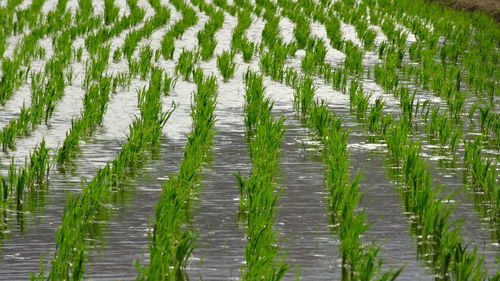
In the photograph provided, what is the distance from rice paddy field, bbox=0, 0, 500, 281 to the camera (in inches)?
175

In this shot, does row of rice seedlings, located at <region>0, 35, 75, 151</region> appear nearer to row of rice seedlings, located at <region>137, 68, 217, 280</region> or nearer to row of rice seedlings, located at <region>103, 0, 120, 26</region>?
row of rice seedlings, located at <region>137, 68, 217, 280</region>

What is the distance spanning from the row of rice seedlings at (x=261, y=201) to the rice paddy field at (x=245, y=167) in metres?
0.01

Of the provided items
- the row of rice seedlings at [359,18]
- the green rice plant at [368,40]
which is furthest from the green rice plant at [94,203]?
the row of rice seedlings at [359,18]

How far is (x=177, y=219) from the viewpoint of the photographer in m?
4.65

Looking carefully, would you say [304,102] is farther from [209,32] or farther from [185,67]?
[209,32]

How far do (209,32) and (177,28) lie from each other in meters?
0.49

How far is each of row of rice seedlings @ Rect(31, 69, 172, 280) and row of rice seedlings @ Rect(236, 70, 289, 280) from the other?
0.69 m

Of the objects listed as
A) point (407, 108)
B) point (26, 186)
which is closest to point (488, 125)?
point (407, 108)

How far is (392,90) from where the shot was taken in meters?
10.1

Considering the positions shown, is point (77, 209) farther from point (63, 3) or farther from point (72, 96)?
point (63, 3)

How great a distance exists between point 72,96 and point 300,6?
10.2 metres

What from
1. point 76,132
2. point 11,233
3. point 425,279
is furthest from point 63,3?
point 425,279

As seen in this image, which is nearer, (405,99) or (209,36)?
(405,99)

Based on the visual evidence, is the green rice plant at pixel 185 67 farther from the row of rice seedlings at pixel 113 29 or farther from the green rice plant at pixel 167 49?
the row of rice seedlings at pixel 113 29
